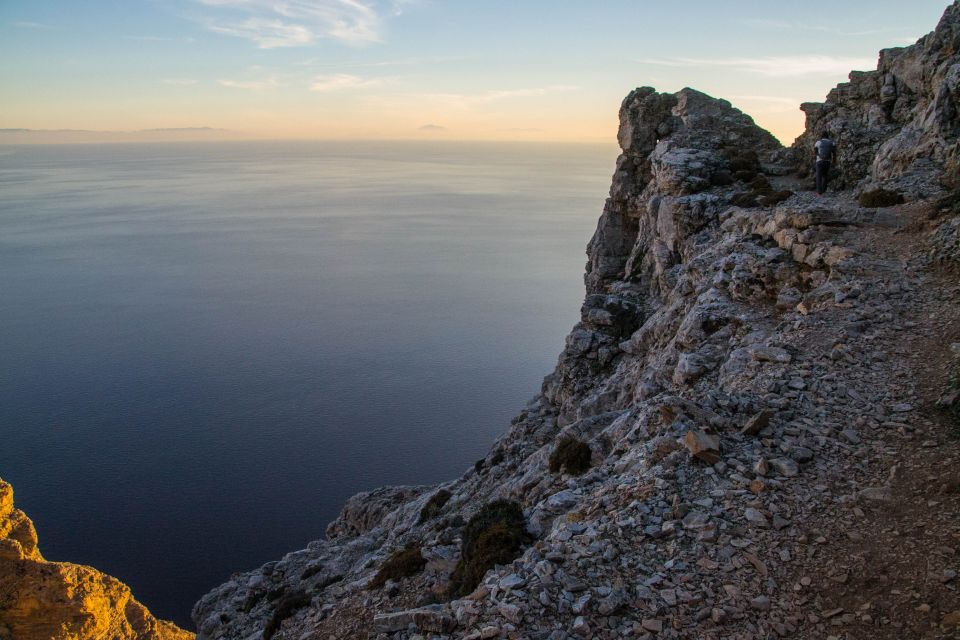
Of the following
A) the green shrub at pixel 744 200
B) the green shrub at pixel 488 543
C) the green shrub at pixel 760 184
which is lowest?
the green shrub at pixel 488 543

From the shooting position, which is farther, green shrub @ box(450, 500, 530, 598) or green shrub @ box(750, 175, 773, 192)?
green shrub @ box(750, 175, 773, 192)

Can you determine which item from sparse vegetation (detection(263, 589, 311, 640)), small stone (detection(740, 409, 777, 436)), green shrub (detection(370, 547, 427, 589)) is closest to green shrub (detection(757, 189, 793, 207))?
small stone (detection(740, 409, 777, 436))

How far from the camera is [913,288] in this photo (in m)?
16.9

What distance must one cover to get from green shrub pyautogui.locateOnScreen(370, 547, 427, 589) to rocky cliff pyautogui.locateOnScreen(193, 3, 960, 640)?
7 cm

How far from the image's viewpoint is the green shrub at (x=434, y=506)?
27.6m

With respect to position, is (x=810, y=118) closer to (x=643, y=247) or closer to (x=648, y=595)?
(x=643, y=247)

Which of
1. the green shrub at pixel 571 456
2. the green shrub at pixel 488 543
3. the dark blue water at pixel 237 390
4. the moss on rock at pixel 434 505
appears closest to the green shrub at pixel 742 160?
the green shrub at pixel 571 456

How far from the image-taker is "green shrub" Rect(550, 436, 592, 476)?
16.7 metres

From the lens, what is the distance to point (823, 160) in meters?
28.5

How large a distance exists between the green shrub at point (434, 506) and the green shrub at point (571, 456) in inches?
432

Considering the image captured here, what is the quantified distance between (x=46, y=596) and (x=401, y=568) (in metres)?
18.0

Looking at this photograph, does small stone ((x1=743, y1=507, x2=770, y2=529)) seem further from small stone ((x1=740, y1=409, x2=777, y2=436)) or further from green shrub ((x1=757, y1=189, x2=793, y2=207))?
green shrub ((x1=757, y1=189, x2=793, y2=207))

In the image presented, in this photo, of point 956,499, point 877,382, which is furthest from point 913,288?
point 956,499

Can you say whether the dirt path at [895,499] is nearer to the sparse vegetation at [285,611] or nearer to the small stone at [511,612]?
the small stone at [511,612]
